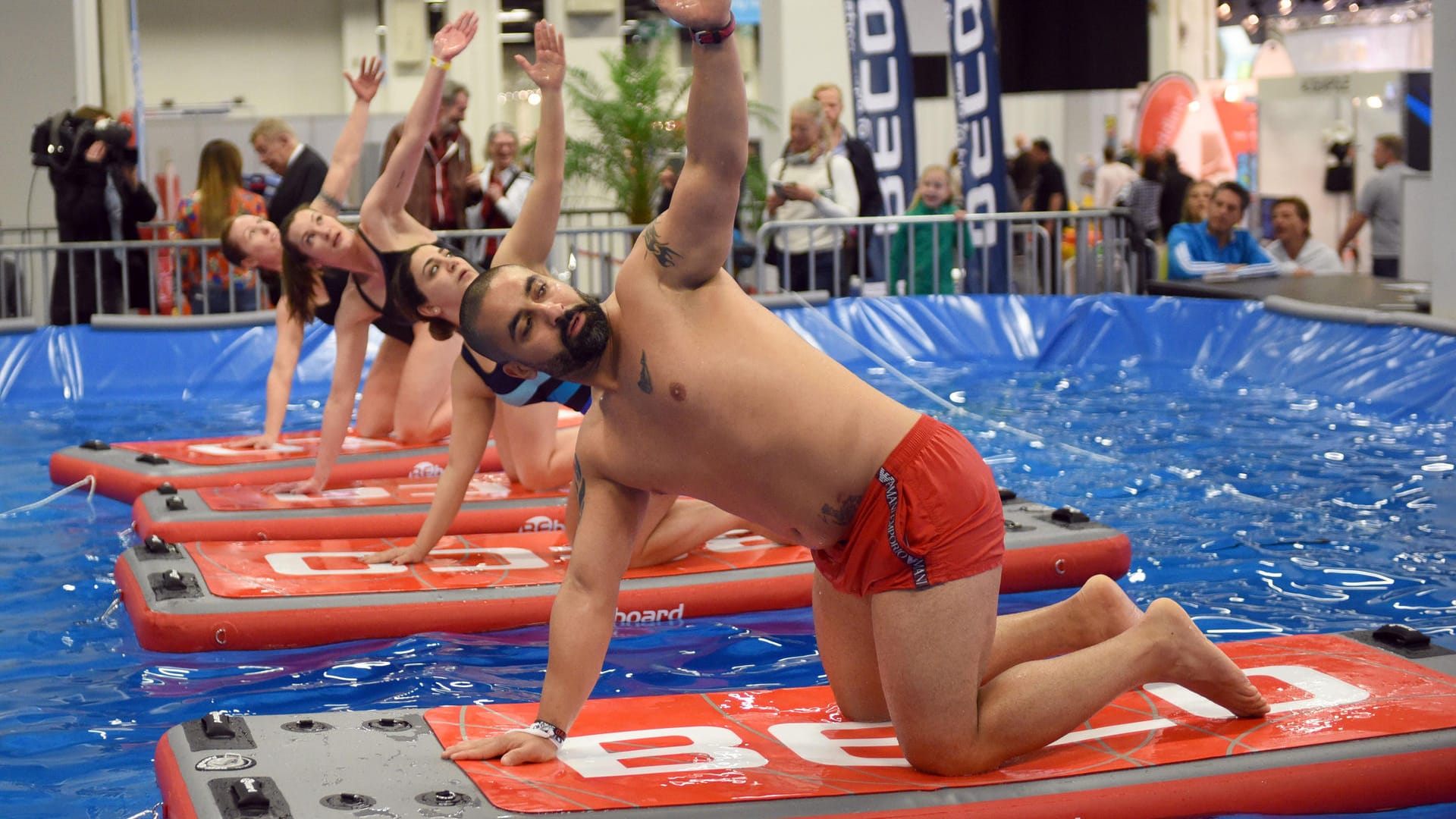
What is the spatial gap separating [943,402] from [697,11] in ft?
21.0

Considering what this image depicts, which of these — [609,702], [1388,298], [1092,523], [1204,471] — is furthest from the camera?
[1388,298]

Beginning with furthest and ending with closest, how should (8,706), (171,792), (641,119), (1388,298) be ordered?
(641,119) → (1388,298) → (8,706) → (171,792)

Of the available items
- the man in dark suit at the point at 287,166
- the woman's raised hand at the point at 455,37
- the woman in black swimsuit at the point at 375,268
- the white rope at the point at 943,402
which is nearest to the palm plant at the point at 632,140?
the white rope at the point at 943,402

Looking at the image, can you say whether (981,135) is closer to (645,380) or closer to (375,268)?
(375,268)

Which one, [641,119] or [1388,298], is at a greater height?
[641,119]

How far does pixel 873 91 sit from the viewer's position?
1126 centimetres

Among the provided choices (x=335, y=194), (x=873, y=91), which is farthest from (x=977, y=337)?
(x=335, y=194)

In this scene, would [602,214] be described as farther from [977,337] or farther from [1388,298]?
[1388,298]

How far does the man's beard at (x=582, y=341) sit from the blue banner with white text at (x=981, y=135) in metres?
8.26

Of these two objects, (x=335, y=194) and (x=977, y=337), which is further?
(x=977, y=337)

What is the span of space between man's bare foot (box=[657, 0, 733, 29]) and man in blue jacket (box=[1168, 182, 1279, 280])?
8.47 meters

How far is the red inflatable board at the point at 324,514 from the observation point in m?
5.13

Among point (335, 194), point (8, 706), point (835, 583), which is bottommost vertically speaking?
point (8, 706)

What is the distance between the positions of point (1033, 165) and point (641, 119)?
3820 mm
